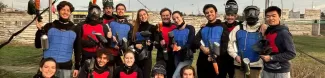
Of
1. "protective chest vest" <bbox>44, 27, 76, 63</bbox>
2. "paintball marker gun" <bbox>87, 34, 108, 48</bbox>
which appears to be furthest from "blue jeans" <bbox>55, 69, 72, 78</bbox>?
"paintball marker gun" <bbox>87, 34, 108, 48</bbox>

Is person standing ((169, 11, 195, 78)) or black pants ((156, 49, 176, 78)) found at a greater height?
person standing ((169, 11, 195, 78))

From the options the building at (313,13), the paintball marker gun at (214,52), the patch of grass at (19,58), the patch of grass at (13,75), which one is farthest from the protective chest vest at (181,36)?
the building at (313,13)

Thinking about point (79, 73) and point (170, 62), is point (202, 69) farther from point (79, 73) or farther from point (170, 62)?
point (79, 73)

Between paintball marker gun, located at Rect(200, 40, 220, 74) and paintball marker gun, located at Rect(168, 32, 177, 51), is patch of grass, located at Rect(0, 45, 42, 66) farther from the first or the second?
paintball marker gun, located at Rect(200, 40, 220, 74)

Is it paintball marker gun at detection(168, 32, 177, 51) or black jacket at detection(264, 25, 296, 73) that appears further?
paintball marker gun at detection(168, 32, 177, 51)

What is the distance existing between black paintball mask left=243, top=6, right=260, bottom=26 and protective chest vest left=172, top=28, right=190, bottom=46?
1062 millimetres

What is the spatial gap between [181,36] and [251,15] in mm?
1198

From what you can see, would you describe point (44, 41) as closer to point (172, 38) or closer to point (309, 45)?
point (172, 38)

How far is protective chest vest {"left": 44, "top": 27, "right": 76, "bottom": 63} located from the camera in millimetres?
5449

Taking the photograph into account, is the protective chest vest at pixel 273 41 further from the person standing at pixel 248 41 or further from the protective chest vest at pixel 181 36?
the protective chest vest at pixel 181 36

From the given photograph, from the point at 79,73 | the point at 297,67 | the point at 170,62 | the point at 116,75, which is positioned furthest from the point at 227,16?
the point at 297,67

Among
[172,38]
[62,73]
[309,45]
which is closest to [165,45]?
[172,38]

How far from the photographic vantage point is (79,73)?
5.57 m

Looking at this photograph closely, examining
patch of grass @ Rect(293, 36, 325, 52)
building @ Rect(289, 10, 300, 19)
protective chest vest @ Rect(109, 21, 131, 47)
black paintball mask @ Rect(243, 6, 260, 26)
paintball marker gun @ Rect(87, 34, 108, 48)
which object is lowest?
patch of grass @ Rect(293, 36, 325, 52)
